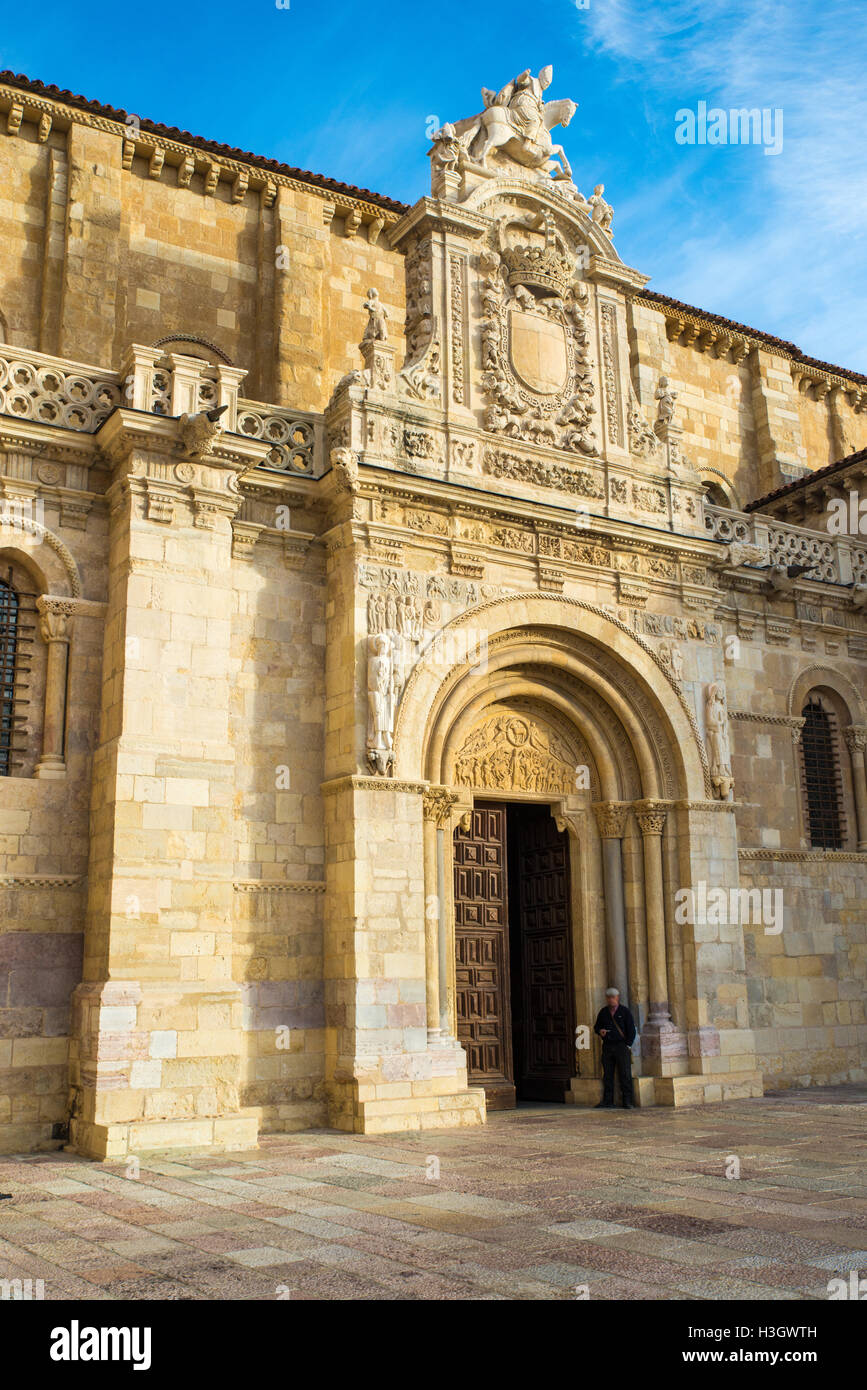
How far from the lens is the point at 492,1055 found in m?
15.4

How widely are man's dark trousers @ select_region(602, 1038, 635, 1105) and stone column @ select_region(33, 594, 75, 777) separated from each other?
7.65 m

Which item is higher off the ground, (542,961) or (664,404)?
(664,404)

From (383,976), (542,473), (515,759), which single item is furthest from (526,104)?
(383,976)

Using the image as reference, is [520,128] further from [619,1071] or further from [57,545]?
[619,1071]

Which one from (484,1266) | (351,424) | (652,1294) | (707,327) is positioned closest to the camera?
(652,1294)

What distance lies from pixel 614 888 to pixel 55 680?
7.91 meters

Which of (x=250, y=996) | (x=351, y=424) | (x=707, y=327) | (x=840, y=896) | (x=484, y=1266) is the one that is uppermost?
(x=707, y=327)

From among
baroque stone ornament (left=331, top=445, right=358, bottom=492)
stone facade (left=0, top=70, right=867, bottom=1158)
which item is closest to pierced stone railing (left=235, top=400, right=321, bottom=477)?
stone facade (left=0, top=70, right=867, bottom=1158)

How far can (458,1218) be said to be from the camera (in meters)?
7.89

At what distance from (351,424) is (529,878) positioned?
7063 millimetres

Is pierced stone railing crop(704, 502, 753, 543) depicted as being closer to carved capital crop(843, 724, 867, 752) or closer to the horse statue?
carved capital crop(843, 724, 867, 752)

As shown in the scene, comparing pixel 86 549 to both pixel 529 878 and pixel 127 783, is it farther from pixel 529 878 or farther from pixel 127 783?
pixel 529 878
